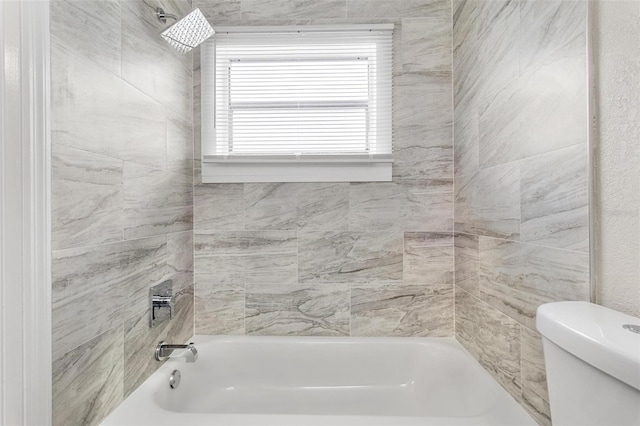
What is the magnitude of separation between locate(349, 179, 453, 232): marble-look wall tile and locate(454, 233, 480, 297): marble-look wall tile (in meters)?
0.13

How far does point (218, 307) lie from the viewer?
1.94 meters

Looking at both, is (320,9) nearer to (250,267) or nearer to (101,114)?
(101,114)

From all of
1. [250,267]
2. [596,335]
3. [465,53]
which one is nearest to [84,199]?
[250,267]

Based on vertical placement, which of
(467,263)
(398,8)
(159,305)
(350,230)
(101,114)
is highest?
(398,8)

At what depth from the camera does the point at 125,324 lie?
4.25 ft

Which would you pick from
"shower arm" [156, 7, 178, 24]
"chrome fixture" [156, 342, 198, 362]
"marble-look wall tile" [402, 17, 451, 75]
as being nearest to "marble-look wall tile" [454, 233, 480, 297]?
"marble-look wall tile" [402, 17, 451, 75]

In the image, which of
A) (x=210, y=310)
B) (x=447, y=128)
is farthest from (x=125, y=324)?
(x=447, y=128)

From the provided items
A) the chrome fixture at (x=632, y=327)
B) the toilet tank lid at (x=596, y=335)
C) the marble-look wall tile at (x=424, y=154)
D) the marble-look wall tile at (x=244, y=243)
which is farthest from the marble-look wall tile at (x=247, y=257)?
the chrome fixture at (x=632, y=327)

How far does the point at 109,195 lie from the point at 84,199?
0.13 m

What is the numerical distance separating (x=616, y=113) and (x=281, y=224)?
4.67ft

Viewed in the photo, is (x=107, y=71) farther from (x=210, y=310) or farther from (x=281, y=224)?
(x=210, y=310)

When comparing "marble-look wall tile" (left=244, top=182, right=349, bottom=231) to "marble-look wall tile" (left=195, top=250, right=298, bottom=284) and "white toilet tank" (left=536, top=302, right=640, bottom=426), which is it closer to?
"marble-look wall tile" (left=195, top=250, right=298, bottom=284)

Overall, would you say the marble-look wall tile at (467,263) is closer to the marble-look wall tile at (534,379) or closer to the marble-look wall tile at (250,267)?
the marble-look wall tile at (534,379)

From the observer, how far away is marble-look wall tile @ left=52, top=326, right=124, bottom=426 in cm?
98
